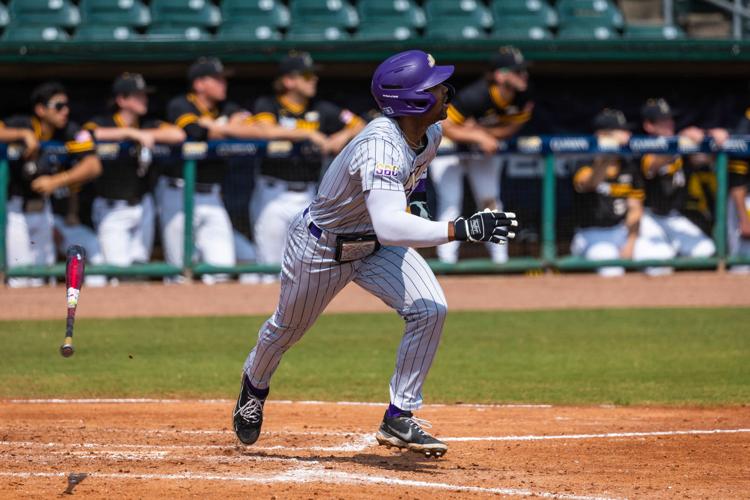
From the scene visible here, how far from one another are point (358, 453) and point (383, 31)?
8.23m

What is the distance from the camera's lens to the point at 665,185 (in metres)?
11.7

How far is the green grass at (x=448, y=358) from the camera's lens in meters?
7.61

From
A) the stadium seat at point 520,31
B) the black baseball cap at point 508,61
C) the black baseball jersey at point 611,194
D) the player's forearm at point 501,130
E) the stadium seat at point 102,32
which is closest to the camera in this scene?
the black baseball cap at point 508,61

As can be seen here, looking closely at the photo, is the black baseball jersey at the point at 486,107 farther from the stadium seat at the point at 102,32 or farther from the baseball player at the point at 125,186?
the stadium seat at the point at 102,32

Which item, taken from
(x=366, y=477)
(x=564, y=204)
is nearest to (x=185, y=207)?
(x=564, y=204)

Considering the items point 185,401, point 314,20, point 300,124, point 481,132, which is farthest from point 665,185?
point 185,401

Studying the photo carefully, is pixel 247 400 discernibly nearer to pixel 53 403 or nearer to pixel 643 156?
pixel 53 403

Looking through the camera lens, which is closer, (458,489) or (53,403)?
(458,489)

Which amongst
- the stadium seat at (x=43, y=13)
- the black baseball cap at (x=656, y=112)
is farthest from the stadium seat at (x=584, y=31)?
the stadium seat at (x=43, y=13)

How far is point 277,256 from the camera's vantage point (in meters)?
11.3

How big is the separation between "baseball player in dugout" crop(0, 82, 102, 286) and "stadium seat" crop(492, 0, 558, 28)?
4669 mm

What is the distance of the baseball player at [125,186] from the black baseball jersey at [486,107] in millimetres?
2396

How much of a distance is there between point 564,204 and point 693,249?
125 centimetres

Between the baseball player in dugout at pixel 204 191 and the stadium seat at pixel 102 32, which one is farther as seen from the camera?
the stadium seat at pixel 102 32
